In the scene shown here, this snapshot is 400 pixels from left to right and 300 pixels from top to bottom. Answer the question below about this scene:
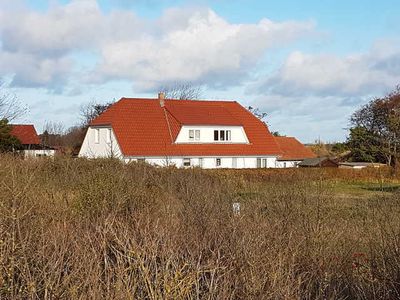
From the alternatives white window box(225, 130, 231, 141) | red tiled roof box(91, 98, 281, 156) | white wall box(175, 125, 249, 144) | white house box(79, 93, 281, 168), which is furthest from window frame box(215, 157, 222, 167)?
white window box(225, 130, 231, 141)

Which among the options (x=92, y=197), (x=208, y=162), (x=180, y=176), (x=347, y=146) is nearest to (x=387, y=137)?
(x=347, y=146)

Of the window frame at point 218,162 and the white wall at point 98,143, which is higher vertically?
the white wall at point 98,143

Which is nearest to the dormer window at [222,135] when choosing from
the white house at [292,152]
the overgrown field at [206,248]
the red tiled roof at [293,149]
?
the white house at [292,152]

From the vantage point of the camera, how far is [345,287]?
6609mm

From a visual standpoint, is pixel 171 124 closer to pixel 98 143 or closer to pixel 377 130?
pixel 98 143

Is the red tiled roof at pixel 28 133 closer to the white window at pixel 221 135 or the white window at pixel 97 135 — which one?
the white window at pixel 97 135

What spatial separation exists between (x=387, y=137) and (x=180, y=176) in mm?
45118

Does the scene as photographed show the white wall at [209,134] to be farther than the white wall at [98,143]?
Yes

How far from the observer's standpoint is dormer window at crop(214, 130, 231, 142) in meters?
44.7

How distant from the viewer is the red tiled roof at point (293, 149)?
60.5 metres

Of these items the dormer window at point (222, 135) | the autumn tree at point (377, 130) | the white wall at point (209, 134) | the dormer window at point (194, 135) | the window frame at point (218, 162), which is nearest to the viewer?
the white wall at point (209, 134)

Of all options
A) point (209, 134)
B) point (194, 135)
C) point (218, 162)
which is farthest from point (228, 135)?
point (194, 135)

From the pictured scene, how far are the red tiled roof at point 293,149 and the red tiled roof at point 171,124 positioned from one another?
542 inches

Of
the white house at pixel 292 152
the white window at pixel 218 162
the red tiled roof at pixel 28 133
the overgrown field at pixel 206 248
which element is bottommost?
the overgrown field at pixel 206 248
